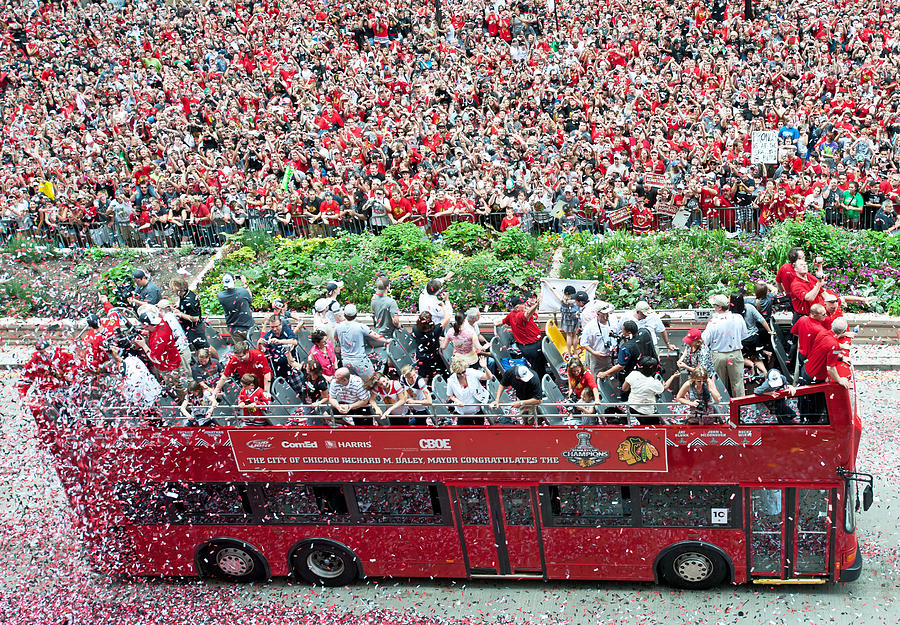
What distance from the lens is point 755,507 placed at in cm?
1027

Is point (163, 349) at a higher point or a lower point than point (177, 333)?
lower

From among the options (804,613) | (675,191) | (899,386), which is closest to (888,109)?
(675,191)

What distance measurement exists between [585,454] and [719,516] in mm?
1721

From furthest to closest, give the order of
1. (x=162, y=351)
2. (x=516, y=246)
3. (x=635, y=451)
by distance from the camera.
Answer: (x=516, y=246), (x=162, y=351), (x=635, y=451)

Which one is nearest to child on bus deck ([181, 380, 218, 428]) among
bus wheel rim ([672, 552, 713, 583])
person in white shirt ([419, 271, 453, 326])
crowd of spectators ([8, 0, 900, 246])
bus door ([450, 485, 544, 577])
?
bus door ([450, 485, 544, 577])

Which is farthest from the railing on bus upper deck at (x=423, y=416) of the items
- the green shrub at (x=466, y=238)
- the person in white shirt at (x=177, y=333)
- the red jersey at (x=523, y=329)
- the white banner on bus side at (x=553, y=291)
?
the green shrub at (x=466, y=238)

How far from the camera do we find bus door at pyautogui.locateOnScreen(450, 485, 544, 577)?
35.4 ft

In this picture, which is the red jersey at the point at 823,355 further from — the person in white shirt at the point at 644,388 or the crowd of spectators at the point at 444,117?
the crowd of spectators at the point at 444,117

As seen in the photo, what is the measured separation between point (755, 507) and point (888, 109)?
14857 millimetres

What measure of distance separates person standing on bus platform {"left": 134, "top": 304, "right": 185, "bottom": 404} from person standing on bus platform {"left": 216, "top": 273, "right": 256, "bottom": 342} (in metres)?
1.52

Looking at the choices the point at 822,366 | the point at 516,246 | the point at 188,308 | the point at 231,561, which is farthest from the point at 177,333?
the point at 516,246

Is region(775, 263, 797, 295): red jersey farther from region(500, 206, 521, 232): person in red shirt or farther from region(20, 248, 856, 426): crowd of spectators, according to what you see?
region(500, 206, 521, 232): person in red shirt

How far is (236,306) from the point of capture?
13859 millimetres

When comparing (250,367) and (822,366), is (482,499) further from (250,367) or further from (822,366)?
(822,366)
